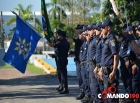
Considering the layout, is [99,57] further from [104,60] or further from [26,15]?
[26,15]

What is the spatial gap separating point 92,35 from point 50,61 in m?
16.3

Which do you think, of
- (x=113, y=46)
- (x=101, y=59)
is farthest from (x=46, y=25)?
(x=113, y=46)

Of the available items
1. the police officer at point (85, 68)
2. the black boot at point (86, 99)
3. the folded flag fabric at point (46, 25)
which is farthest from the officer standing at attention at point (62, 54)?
the black boot at point (86, 99)

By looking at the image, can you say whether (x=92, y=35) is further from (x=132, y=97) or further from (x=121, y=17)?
(x=121, y=17)

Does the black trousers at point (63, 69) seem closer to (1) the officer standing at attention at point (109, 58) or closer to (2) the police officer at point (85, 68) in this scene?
(2) the police officer at point (85, 68)

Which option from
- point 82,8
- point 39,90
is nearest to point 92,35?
point 39,90

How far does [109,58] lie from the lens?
751 cm

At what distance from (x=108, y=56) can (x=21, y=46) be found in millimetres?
4823

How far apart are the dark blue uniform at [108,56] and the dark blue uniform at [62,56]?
3831 millimetres

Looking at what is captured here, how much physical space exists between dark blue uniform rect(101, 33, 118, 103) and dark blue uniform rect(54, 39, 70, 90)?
383 centimetres

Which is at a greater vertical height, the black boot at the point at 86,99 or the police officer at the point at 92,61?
the police officer at the point at 92,61

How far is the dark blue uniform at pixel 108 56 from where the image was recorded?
7.39m

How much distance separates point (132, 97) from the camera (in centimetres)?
899

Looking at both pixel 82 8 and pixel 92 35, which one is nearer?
pixel 92 35
